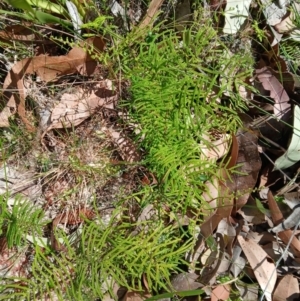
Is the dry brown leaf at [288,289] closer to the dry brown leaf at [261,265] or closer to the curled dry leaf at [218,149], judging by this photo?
the dry brown leaf at [261,265]

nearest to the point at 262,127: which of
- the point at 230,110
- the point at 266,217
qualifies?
the point at 230,110

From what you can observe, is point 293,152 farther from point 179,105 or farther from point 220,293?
point 220,293

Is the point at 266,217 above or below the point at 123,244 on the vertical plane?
above

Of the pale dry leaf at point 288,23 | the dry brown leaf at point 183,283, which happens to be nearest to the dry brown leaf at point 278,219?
the dry brown leaf at point 183,283

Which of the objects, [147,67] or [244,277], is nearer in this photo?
[147,67]

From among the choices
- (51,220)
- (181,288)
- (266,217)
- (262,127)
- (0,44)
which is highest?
(0,44)

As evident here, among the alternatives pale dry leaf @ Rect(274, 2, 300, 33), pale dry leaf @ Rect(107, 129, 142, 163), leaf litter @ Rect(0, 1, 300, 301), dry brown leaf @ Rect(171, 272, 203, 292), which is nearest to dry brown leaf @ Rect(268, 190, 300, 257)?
leaf litter @ Rect(0, 1, 300, 301)

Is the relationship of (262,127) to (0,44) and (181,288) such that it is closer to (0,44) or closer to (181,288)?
(181,288)
